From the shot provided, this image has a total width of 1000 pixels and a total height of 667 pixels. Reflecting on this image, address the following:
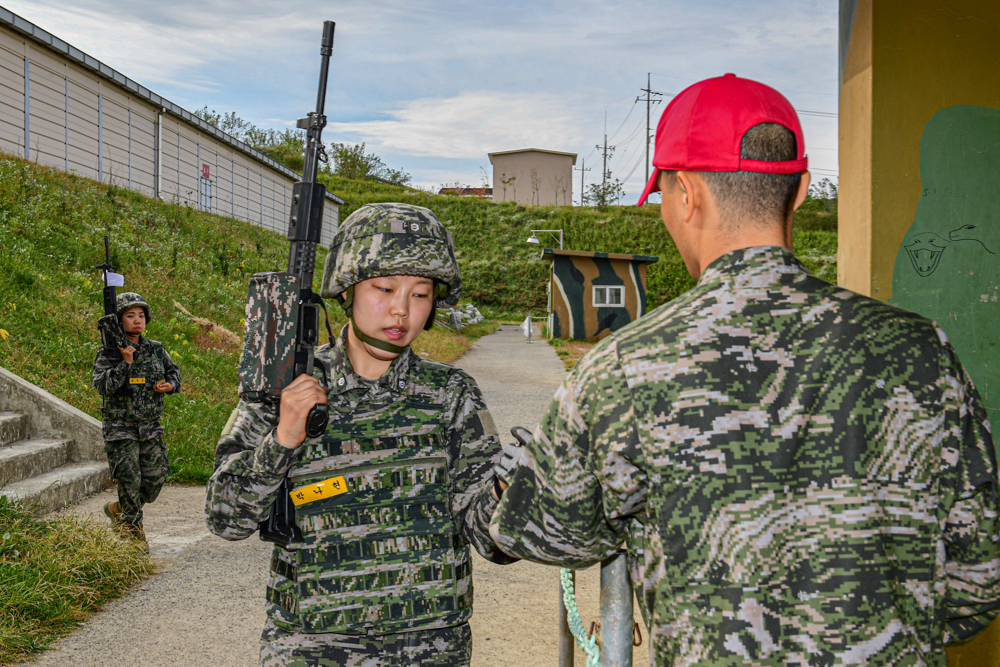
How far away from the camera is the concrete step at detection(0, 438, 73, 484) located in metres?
5.86

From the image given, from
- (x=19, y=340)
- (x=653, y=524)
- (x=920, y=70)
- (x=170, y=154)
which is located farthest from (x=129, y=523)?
(x=170, y=154)

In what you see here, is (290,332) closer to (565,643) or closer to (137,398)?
(565,643)

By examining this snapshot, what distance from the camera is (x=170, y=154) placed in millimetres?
20469

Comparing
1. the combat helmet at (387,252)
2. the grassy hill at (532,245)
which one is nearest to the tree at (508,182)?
the grassy hill at (532,245)

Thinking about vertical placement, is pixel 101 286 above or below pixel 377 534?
above

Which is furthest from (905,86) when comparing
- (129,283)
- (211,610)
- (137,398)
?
(129,283)

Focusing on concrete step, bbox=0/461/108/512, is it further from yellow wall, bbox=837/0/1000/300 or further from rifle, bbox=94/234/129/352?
yellow wall, bbox=837/0/1000/300

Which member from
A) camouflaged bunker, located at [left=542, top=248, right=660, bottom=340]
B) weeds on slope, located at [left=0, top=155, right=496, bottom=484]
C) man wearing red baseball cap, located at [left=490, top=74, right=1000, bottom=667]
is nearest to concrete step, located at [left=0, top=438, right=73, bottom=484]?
weeds on slope, located at [left=0, top=155, right=496, bottom=484]

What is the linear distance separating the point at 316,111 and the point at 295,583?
54.9 inches

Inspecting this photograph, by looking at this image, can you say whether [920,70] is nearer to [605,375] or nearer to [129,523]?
[605,375]

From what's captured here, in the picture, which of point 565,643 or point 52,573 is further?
point 52,573

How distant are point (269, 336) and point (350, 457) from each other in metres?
0.39

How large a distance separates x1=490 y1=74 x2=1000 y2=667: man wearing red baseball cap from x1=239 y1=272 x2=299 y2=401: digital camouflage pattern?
36.0 inches

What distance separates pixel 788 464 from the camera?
1201mm
